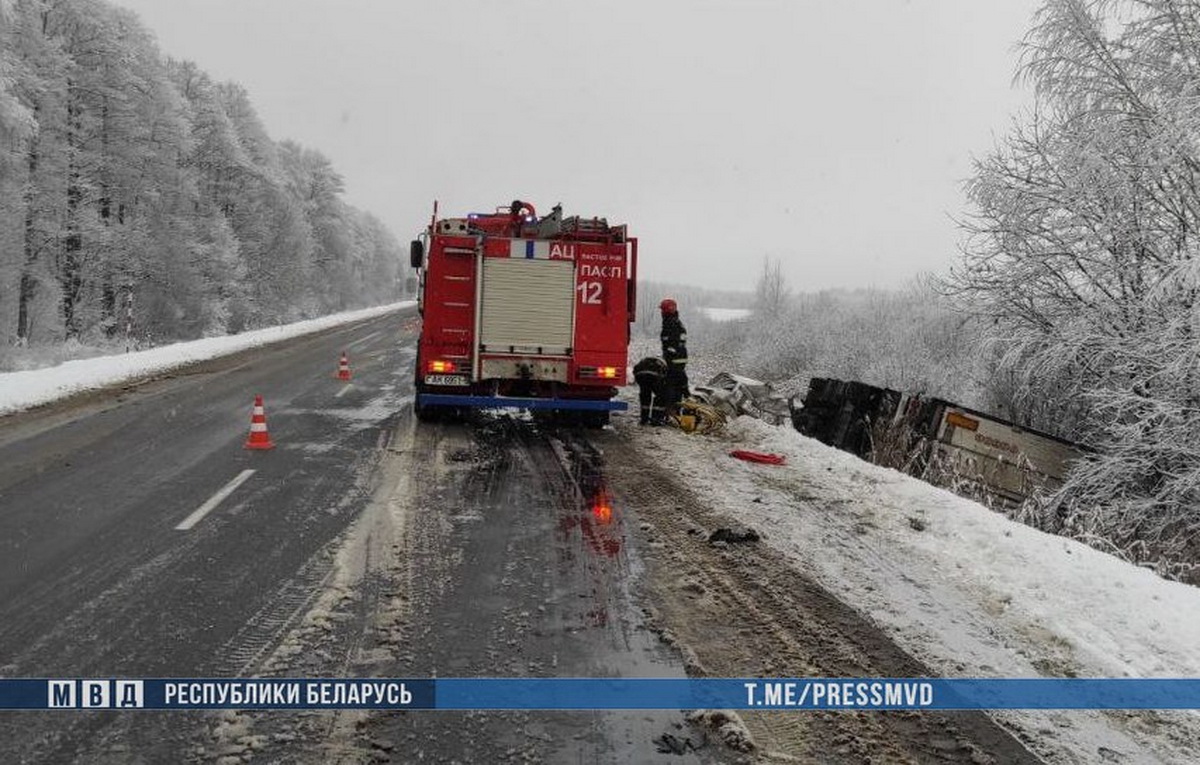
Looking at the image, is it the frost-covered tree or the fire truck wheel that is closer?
the frost-covered tree

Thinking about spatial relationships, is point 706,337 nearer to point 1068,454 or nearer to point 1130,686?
point 1068,454

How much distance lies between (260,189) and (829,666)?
4552cm

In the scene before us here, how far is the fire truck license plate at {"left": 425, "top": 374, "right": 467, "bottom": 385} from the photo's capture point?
10.2 m

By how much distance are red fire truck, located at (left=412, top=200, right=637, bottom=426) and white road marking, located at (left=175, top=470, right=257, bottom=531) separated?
3.34 meters

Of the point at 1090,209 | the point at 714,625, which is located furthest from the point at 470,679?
the point at 1090,209

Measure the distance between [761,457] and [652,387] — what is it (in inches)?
121

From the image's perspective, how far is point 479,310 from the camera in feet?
33.8

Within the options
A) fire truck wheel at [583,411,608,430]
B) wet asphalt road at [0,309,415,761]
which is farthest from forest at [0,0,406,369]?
fire truck wheel at [583,411,608,430]

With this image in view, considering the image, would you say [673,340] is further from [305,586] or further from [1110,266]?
[305,586]

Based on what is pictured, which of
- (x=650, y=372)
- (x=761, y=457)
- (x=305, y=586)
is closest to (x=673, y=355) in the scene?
(x=650, y=372)

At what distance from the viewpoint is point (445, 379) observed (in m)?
10.2

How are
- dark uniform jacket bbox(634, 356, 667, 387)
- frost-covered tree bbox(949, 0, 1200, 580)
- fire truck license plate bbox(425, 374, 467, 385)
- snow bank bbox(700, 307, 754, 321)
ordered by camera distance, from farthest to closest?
snow bank bbox(700, 307, 754, 321)
dark uniform jacket bbox(634, 356, 667, 387)
fire truck license plate bbox(425, 374, 467, 385)
frost-covered tree bbox(949, 0, 1200, 580)

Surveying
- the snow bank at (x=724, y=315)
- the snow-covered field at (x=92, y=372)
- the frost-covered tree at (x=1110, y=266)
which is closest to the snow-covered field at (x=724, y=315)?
the snow bank at (x=724, y=315)

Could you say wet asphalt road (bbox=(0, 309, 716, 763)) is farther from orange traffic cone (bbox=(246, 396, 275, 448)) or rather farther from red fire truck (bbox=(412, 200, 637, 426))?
red fire truck (bbox=(412, 200, 637, 426))
